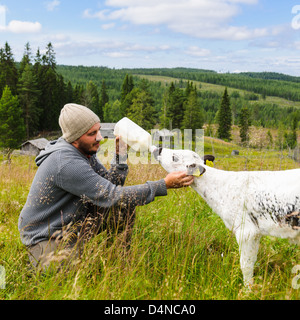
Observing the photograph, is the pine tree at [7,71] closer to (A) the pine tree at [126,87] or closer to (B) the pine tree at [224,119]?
(A) the pine tree at [126,87]

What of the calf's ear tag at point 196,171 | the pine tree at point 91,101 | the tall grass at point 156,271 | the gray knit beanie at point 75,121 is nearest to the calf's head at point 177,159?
the calf's ear tag at point 196,171

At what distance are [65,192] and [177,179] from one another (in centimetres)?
130

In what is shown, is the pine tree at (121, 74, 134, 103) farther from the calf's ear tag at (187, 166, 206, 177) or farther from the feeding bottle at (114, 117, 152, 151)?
the calf's ear tag at (187, 166, 206, 177)

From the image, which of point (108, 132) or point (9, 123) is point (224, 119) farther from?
point (108, 132)

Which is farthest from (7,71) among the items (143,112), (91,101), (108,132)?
(108,132)

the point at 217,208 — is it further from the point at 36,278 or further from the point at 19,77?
the point at 19,77

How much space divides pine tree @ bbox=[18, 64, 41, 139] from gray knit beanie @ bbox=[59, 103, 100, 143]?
60076 millimetres

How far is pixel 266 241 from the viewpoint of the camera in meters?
4.48

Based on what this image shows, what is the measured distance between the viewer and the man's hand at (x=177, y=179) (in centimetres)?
356

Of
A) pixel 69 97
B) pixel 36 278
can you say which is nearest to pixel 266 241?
pixel 36 278

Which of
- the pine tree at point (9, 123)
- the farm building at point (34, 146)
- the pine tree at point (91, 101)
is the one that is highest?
the pine tree at point (91, 101)

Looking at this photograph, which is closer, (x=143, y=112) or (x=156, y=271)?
(x=156, y=271)

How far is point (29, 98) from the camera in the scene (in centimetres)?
5997

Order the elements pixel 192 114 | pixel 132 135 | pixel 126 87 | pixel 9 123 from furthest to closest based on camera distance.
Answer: pixel 126 87, pixel 192 114, pixel 9 123, pixel 132 135
